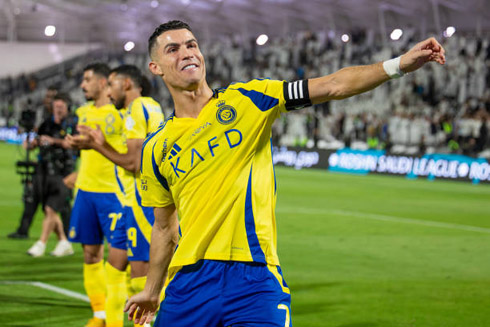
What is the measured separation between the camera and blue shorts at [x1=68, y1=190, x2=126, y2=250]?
7055mm

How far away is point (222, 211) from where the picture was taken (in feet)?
11.9

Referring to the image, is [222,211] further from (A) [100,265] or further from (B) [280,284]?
(A) [100,265]

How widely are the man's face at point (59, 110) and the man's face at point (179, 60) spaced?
622 cm

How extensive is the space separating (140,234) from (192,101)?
2439mm

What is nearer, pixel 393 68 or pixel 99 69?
pixel 393 68

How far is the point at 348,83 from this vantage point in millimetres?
3393

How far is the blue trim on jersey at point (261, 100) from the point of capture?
143 inches

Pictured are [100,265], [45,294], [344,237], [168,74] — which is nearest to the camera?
[168,74]

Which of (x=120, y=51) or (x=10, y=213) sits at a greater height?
(x=120, y=51)

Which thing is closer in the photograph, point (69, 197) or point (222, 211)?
point (222, 211)

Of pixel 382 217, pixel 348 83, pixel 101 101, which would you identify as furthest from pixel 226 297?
pixel 382 217

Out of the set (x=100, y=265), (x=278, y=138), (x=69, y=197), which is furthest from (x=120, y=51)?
(x=100, y=265)

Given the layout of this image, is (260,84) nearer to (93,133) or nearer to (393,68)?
(393,68)

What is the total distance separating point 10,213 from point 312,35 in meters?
35.9
